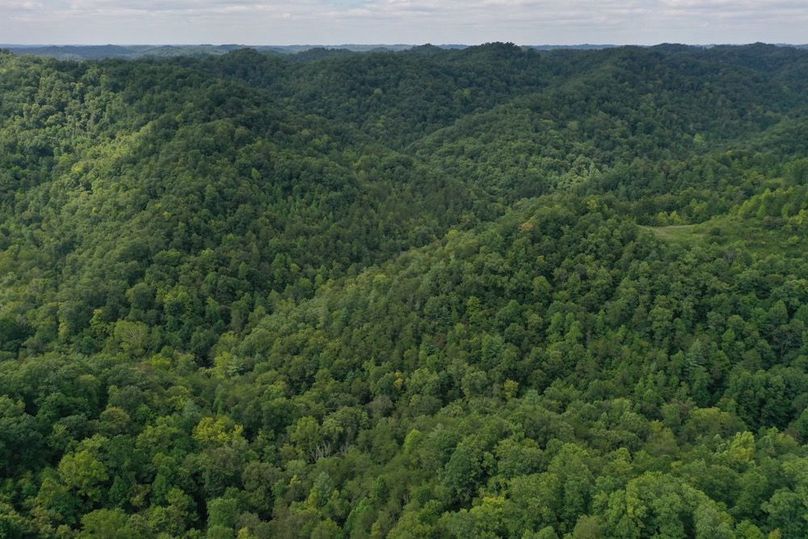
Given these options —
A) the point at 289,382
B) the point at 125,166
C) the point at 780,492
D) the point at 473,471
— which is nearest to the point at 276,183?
the point at 125,166

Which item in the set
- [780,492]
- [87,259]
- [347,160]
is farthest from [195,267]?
[780,492]

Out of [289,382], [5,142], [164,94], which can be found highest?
[164,94]

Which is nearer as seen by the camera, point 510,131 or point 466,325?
point 466,325

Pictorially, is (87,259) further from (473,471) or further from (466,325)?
(473,471)

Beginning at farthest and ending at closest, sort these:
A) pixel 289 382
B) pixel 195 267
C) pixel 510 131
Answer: pixel 510 131
pixel 195 267
pixel 289 382

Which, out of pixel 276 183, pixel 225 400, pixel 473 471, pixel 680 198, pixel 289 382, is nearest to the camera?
pixel 473 471

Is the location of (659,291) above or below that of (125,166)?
below
